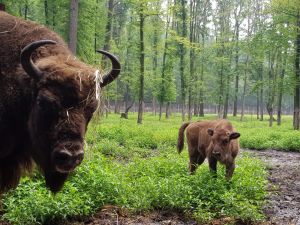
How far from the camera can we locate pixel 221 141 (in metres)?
8.95

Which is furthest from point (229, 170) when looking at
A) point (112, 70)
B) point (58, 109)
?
point (58, 109)

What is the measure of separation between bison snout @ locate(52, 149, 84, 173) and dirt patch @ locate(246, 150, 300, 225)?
4333mm

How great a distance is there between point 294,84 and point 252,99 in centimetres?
5839

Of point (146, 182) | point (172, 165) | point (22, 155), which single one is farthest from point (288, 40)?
point (22, 155)

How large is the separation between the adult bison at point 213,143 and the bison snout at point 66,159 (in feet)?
18.3

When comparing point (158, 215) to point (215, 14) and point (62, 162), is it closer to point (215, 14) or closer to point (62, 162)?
point (62, 162)

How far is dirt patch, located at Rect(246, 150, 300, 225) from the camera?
6.94 m

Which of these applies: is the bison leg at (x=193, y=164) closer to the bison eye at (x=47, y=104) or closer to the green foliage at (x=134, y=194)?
the green foliage at (x=134, y=194)

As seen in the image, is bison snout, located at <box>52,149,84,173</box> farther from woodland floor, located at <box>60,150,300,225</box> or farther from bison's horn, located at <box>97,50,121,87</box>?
woodland floor, located at <box>60,150,300,225</box>

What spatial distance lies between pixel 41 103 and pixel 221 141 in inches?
234

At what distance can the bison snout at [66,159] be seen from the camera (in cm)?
334

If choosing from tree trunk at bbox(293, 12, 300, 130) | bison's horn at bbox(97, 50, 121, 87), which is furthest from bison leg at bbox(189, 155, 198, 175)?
tree trunk at bbox(293, 12, 300, 130)

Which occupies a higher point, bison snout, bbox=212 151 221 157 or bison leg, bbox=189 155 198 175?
bison snout, bbox=212 151 221 157

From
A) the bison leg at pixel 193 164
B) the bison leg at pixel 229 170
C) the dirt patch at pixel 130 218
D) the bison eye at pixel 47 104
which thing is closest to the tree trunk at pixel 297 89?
the bison leg at pixel 193 164
